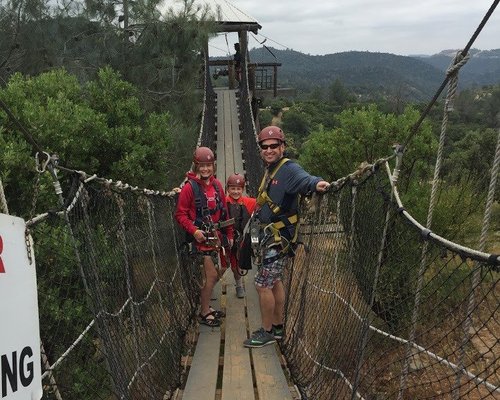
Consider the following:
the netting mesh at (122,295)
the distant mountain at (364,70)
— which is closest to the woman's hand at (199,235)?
the netting mesh at (122,295)

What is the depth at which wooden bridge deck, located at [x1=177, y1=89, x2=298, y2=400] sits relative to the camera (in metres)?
2.19

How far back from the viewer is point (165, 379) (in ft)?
7.35

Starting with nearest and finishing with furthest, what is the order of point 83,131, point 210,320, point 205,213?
point 205,213 → point 210,320 → point 83,131

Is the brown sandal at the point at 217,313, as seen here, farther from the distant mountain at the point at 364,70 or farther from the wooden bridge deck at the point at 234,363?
the distant mountain at the point at 364,70

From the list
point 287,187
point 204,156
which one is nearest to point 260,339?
point 287,187

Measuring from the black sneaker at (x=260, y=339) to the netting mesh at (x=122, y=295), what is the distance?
0.34 m

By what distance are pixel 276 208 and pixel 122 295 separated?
81 cm

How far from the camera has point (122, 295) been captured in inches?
92.6

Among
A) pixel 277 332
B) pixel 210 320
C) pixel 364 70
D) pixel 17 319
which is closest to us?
pixel 17 319

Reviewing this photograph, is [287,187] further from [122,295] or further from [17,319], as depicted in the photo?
[17,319]

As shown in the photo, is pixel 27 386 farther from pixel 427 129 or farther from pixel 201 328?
pixel 427 129

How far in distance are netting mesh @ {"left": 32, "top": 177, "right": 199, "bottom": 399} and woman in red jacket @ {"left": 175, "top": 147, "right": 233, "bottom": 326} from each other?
0.54 feet

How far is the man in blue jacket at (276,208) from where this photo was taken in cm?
221

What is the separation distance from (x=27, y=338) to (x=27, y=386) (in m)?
0.07
